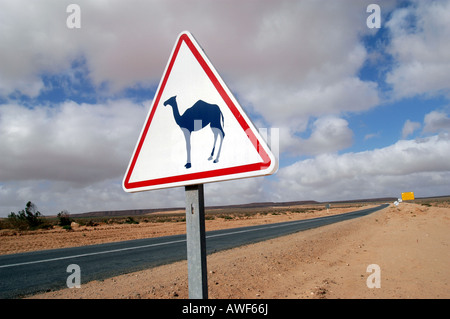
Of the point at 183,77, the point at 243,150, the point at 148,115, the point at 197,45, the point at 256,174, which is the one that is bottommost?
the point at 256,174

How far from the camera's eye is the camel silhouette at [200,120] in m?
1.55

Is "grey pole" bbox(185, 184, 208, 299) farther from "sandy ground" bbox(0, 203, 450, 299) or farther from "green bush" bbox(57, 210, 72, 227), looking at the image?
"green bush" bbox(57, 210, 72, 227)

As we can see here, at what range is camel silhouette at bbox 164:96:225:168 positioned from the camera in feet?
5.08

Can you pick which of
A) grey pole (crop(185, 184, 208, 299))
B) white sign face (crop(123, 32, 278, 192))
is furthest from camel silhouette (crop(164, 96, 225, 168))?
grey pole (crop(185, 184, 208, 299))

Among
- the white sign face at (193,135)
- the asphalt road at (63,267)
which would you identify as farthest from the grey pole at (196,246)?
the asphalt road at (63,267)

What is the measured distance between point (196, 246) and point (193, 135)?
2.10 ft

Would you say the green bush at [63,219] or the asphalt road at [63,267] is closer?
the asphalt road at [63,267]

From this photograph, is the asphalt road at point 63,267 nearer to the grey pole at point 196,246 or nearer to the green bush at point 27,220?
the grey pole at point 196,246

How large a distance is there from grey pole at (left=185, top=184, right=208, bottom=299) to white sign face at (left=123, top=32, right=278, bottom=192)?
12cm

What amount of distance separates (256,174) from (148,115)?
3.38 ft
